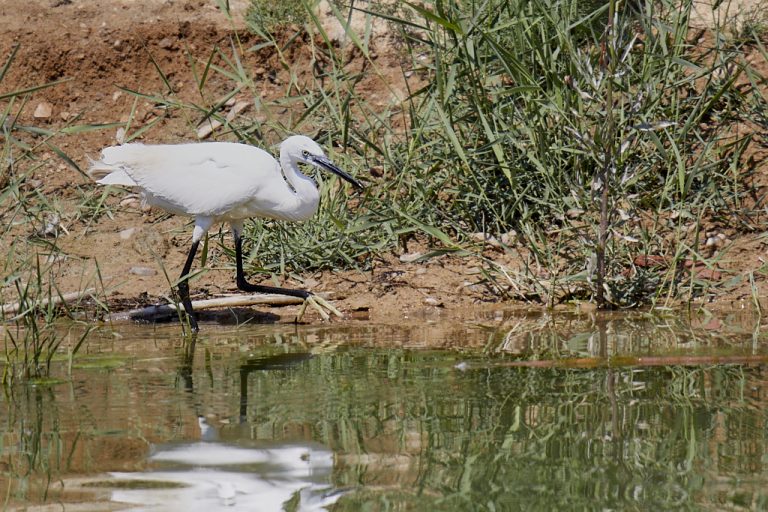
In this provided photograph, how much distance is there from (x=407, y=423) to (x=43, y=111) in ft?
20.3

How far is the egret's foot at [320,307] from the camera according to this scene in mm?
6406

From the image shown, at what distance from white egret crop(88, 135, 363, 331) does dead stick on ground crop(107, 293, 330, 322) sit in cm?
11

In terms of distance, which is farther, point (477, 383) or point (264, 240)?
point (264, 240)

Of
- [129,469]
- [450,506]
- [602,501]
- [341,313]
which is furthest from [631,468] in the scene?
[341,313]

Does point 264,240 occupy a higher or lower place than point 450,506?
higher

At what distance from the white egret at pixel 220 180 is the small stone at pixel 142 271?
0.71 m

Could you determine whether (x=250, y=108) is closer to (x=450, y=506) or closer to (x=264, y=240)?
(x=264, y=240)

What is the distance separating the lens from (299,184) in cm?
657

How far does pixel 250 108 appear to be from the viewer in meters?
8.98

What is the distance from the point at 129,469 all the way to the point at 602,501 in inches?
53.5

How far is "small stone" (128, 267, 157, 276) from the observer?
7293 millimetres

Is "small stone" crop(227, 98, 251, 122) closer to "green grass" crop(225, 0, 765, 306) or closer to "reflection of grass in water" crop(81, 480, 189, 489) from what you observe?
"green grass" crop(225, 0, 765, 306)

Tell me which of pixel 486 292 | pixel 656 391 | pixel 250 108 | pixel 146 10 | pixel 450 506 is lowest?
pixel 450 506

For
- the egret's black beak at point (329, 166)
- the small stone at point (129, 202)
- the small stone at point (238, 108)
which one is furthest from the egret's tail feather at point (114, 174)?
the small stone at point (238, 108)
